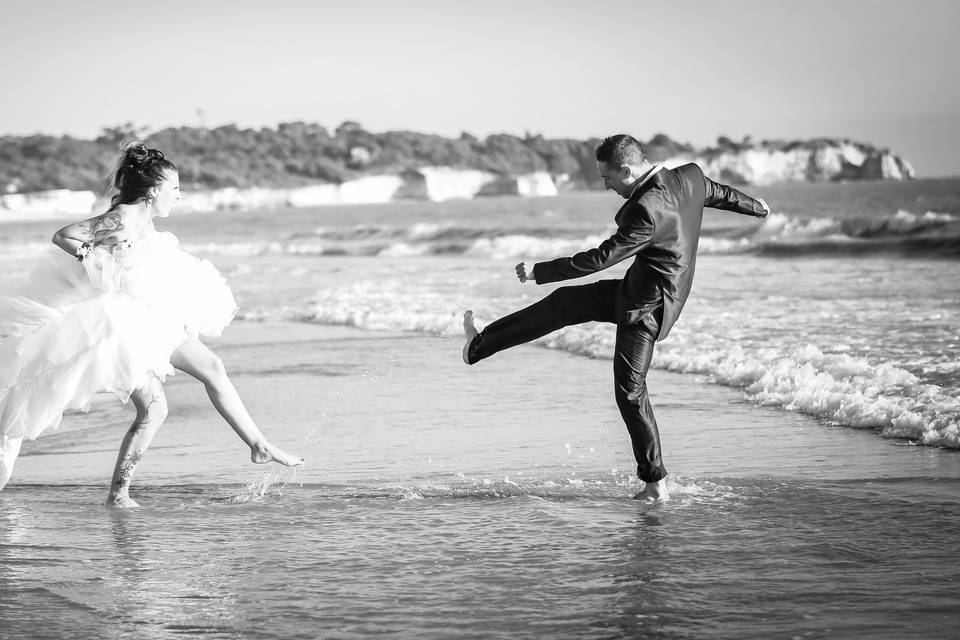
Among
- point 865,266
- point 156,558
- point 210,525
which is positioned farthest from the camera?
point 865,266

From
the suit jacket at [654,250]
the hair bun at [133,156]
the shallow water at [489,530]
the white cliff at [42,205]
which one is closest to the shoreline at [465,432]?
the shallow water at [489,530]

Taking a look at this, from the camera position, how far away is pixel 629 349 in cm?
550


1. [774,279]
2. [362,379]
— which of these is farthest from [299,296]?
[362,379]

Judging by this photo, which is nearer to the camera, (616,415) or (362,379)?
(616,415)

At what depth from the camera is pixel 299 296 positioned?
19703 millimetres

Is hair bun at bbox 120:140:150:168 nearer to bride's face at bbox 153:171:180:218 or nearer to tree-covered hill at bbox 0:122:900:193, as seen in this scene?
bride's face at bbox 153:171:180:218

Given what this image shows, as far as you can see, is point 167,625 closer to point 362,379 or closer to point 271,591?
point 271,591

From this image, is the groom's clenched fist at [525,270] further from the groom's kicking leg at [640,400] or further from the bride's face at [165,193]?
the bride's face at [165,193]

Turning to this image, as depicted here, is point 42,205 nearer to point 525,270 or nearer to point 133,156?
point 133,156

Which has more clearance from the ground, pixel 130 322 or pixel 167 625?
pixel 130 322

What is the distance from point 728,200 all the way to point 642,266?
0.72 m

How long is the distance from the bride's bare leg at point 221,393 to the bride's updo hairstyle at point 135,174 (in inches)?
32.4

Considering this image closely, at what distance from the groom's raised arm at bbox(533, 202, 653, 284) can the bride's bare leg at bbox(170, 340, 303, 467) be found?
172 centimetres

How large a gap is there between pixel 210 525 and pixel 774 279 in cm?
1561
